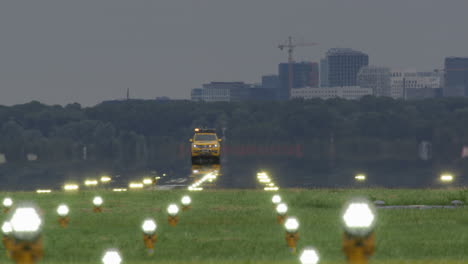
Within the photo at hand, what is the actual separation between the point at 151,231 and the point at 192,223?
11.6m

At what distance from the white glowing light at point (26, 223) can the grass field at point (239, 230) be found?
32.0 ft

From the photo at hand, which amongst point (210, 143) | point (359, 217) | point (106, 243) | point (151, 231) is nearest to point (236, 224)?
point (106, 243)

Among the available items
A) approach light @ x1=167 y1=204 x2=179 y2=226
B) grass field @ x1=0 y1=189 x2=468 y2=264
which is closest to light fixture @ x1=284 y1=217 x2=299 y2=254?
grass field @ x1=0 y1=189 x2=468 y2=264

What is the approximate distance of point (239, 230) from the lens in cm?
3072

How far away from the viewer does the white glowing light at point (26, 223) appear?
965cm

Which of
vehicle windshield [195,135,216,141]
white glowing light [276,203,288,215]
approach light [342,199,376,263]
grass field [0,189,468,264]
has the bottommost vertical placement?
grass field [0,189,468,264]

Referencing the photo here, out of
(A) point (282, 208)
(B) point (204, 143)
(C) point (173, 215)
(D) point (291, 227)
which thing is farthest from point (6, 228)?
(B) point (204, 143)

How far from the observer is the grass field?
24.2 metres

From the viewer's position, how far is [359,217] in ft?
31.8

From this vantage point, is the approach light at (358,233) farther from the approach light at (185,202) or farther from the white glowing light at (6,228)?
the approach light at (185,202)

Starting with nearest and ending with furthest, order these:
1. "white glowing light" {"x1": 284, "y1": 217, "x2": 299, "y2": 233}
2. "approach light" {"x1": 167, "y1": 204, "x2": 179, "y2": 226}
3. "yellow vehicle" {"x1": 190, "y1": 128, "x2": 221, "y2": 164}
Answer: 1. "white glowing light" {"x1": 284, "y1": 217, "x2": 299, "y2": 233}
2. "approach light" {"x1": 167, "y1": 204, "x2": 179, "y2": 226}
3. "yellow vehicle" {"x1": 190, "y1": 128, "x2": 221, "y2": 164}

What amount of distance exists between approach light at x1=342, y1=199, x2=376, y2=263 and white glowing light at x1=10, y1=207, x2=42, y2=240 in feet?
9.80

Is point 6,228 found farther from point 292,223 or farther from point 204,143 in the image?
point 204,143

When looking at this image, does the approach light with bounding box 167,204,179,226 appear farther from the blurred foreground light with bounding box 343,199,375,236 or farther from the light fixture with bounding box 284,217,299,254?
the blurred foreground light with bounding box 343,199,375,236
